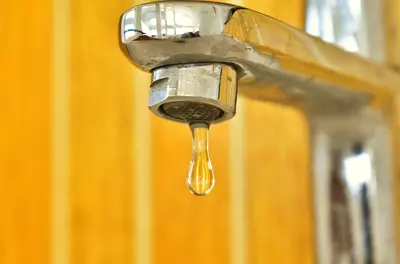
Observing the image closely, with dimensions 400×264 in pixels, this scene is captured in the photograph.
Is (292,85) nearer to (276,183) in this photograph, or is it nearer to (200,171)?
(200,171)

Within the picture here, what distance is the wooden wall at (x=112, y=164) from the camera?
0.47 metres

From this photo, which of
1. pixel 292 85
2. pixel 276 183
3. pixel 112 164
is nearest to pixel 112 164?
pixel 112 164

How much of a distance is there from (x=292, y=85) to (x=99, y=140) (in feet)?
0.84

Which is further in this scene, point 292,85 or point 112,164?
point 112,164

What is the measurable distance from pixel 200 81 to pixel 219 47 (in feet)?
0.05

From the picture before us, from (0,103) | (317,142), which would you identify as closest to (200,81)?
(317,142)

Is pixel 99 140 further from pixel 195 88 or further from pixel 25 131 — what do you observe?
pixel 195 88

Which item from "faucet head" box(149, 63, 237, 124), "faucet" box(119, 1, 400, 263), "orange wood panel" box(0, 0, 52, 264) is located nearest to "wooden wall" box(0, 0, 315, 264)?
"orange wood panel" box(0, 0, 52, 264)

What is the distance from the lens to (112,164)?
0.51 m

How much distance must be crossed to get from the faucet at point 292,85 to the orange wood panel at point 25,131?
0.74 ft

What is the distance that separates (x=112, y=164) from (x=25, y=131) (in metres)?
0.08

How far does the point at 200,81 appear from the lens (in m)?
0.23

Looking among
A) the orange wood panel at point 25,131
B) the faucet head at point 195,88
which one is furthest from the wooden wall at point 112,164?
the faucet head at point 195,88

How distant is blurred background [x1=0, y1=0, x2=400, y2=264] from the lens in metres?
0.47
